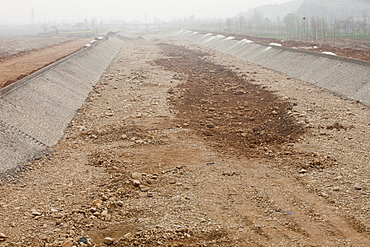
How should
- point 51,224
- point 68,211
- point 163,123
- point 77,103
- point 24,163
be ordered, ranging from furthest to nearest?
point 77,103 → point 163,123 → point 24,163 → point 68,211 → point 51,224

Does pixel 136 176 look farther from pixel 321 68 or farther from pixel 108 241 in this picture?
pixel 321 68

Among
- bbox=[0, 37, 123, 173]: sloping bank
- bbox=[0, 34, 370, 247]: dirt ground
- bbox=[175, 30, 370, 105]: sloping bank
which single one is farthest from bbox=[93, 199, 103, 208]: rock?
bbox=[175, 30, 370, 105]: sloping bank

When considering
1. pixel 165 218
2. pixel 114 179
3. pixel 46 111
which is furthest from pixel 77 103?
pixel 165 218

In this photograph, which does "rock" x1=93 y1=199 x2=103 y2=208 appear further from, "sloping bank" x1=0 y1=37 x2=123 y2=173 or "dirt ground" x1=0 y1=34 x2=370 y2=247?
"sloping bank" x1=0 y1=37 x2=123 y2=173

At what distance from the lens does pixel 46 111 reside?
50.2 ft

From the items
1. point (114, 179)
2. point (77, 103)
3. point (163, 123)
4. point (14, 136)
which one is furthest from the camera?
point (77, 103)

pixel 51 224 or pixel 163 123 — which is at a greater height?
pixel 163 123

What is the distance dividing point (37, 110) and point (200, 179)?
8.67 m

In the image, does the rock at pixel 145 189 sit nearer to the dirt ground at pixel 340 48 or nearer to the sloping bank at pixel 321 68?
the sloping bank at pixel 321 68

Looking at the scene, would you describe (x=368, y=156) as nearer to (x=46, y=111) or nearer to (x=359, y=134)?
(x=359, y=134)

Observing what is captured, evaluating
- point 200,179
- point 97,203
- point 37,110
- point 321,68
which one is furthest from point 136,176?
point 321,68

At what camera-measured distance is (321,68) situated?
24.3m

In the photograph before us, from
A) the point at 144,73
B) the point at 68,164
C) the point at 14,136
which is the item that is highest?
the point at 144,73

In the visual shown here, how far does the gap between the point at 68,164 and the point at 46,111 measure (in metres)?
5.22
